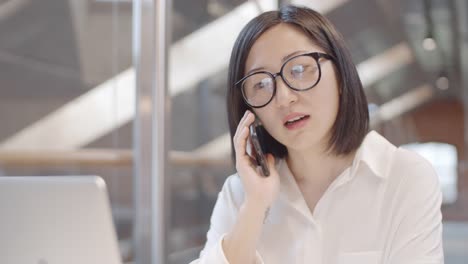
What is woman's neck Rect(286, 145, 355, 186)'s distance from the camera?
5.35 ft

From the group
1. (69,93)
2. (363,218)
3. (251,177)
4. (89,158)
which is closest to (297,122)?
(251,177)

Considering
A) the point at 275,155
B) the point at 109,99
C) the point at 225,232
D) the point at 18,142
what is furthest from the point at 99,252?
the point at 109,99

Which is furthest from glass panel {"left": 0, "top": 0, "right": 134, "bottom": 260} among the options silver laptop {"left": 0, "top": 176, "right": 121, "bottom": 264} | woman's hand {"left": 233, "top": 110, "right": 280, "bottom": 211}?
silver laptop {"left": 0, "top": 176, "right": 121, "bottom": 264}

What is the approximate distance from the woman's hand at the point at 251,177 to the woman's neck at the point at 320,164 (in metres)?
0.08

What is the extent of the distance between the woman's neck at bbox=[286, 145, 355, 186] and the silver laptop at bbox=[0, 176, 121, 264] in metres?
0.64

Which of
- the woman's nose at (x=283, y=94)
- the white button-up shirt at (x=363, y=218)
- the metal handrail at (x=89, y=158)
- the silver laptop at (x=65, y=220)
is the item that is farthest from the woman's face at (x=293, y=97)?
the metal handrail at (x=89, y=158)

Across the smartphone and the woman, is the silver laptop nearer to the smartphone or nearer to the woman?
the woman

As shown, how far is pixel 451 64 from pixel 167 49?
4.92ft

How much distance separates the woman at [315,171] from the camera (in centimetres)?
150

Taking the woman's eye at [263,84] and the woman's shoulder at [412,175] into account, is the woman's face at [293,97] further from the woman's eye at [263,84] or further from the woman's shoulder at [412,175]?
the woman's shoulder at [412,175]

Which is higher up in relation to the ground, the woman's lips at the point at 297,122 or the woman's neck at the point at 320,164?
the woman's lips at the point at 297,122

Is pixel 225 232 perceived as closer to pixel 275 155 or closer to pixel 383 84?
pixel 275 155

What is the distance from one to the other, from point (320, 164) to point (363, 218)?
166 mm

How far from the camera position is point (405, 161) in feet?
5.14
